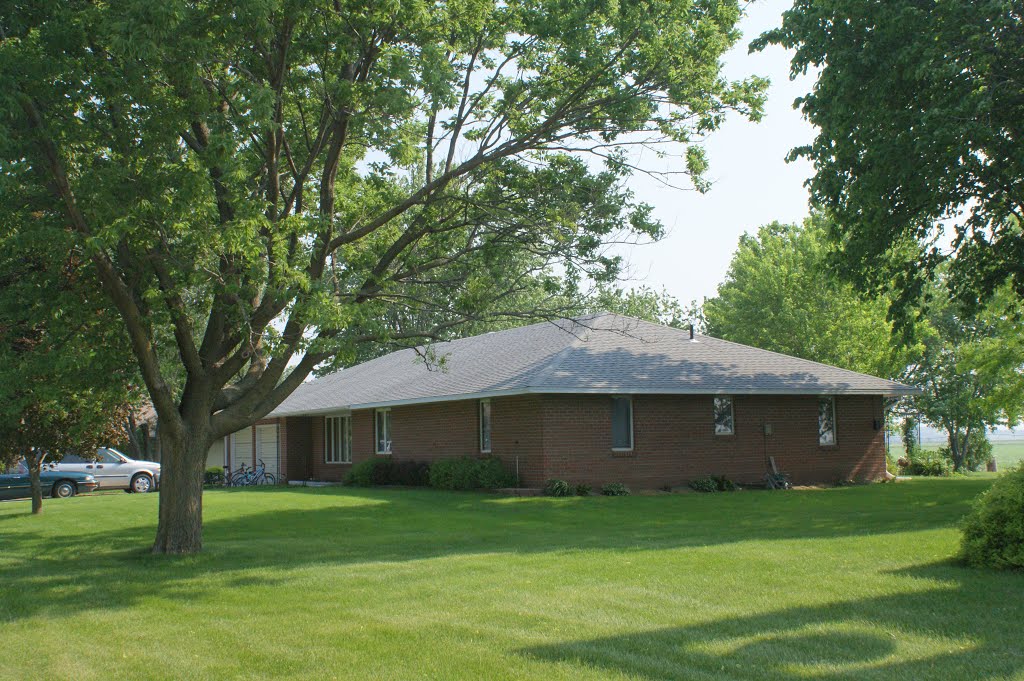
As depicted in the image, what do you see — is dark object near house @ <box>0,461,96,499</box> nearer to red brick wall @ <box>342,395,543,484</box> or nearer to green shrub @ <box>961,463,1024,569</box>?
red brick wall @ <box>342,395,543,484</box>

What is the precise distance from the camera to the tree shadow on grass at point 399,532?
37.8 feet

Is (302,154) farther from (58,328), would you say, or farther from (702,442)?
(702,442)

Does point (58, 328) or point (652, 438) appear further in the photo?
point (652, 438)

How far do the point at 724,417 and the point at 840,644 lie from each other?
19612 millimetres

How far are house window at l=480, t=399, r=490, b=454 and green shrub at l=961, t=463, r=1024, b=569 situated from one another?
16.6 metres

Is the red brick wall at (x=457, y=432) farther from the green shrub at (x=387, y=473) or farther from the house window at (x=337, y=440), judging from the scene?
the house window at (x=337, y=440)

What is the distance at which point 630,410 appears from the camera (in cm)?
2520

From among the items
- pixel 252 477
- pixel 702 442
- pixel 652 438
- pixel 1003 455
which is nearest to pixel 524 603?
pixel 652 438

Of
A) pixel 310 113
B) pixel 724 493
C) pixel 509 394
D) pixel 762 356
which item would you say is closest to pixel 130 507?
pixel 509 394

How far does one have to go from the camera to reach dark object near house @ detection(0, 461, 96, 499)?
98.1ft

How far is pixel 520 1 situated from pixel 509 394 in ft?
38.8

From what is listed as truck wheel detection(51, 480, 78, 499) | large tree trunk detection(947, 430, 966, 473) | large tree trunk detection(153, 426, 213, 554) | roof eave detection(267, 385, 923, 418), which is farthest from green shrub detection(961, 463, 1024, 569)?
large tree trunk detection(947, 430, 966, 473)

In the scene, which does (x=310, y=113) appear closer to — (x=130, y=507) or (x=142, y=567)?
(x=142, y=567)

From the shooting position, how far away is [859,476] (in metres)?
28.5
